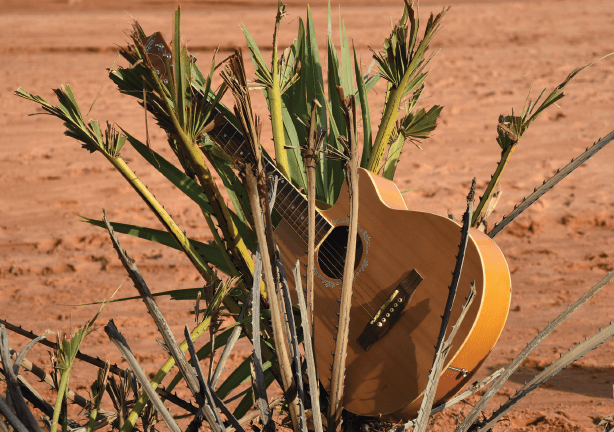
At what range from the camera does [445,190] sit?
12.8 feet

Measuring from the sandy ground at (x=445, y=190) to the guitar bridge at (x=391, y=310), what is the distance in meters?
0.39

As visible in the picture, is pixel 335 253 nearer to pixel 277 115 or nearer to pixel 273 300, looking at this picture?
pixel 277 115

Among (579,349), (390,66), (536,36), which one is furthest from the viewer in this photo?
(536,36)

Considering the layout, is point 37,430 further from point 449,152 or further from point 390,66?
point 449,152

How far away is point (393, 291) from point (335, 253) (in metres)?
0.18

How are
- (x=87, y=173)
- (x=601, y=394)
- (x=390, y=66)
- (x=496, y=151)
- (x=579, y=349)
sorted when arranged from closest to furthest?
(x=579, y=349), (x=390, y=66), (x=601, y=394), (x=87, y=173), (x=496, y=151)

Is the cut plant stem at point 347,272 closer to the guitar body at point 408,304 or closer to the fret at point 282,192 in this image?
the guitar body at point 408,304

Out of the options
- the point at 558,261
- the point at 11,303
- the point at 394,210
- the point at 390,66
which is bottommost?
the point at 11,303

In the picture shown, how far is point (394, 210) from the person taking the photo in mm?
1086

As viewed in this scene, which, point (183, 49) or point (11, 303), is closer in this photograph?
point (183, 49)

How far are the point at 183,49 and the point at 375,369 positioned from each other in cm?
68

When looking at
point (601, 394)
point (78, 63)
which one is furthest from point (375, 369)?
point (78, 63)

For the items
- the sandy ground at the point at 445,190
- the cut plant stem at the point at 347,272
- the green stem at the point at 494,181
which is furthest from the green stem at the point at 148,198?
the green stem at the point at 494,181

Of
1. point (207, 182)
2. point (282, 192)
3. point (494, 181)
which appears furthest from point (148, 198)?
point (494, 181)
